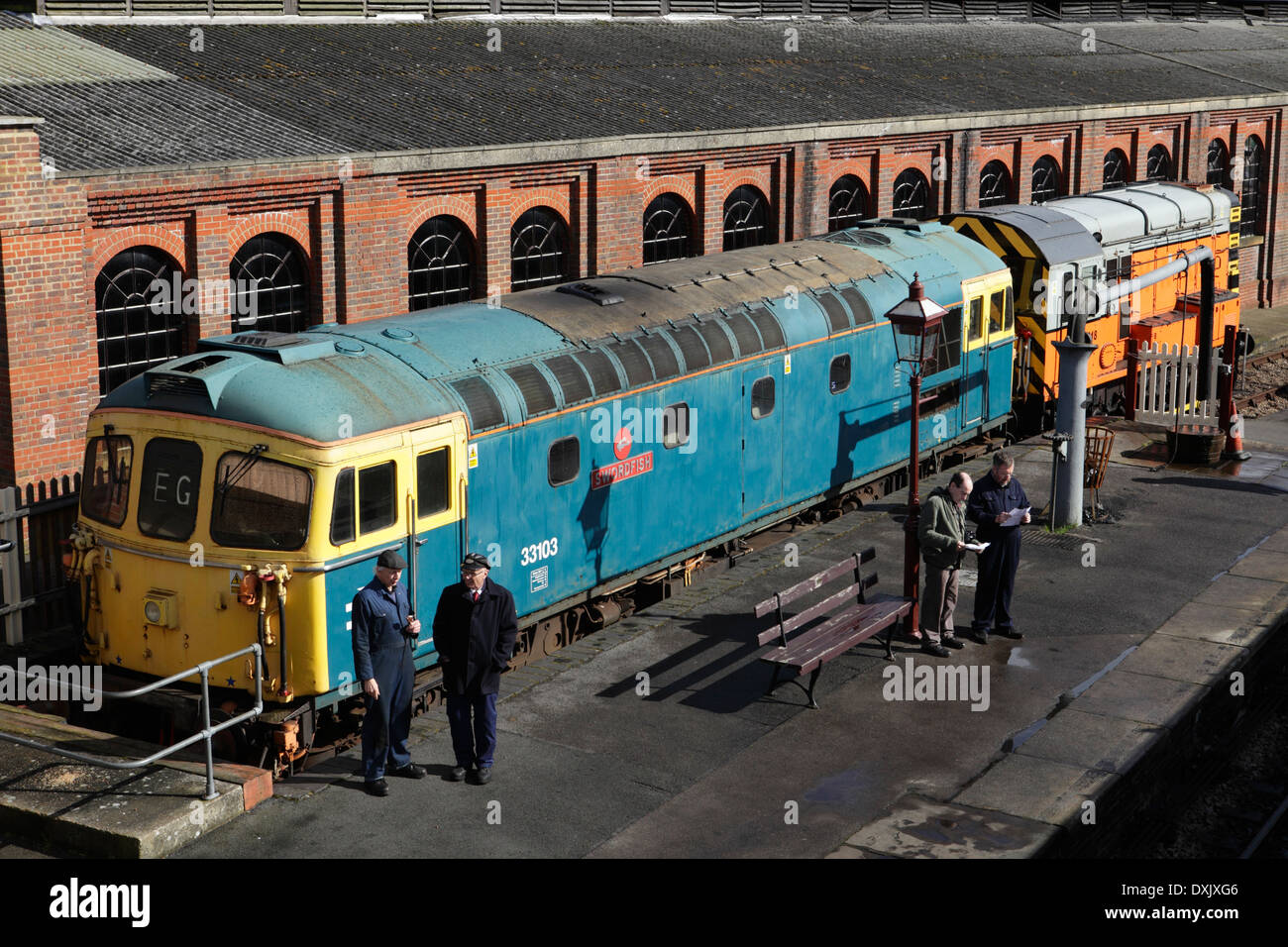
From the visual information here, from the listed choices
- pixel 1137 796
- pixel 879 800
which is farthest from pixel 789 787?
pixel 1137 796

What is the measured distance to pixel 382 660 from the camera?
35.3ft

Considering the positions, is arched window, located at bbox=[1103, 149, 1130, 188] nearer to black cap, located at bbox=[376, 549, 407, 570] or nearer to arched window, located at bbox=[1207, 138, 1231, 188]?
arched window, located at bbox=[1207, 138, 1231, 188]

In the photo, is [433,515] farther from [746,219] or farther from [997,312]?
[746,219]

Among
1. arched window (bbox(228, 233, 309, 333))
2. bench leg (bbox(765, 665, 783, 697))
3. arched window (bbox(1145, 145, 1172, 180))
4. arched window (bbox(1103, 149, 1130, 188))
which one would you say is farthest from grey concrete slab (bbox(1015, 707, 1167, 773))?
arched window (bbox(1145, 145, 1172, 180))

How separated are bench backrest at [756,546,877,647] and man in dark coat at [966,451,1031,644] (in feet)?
3.44

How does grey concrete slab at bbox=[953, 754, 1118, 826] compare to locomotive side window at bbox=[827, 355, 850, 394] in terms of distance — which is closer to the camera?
grey concrete slab at bbox=[953, 754, 1118, 826]

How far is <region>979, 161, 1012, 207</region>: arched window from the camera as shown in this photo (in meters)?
33.2

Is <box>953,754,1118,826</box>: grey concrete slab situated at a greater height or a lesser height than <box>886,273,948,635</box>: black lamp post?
lesser

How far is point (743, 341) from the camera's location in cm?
1606

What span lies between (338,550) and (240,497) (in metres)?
0.85

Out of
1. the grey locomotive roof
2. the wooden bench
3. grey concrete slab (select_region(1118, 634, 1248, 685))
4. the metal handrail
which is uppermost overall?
the grey locomotive roof

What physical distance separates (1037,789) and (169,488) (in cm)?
697

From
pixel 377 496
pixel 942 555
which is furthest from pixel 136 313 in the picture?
pixel 942 555
